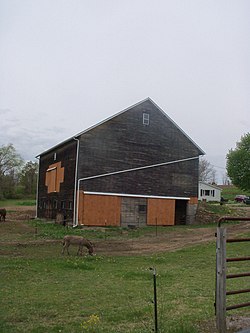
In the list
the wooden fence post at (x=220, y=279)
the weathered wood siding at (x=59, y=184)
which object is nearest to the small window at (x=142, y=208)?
the weathered wood siding at (x=59, y=184)

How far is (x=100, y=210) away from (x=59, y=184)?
218 inches

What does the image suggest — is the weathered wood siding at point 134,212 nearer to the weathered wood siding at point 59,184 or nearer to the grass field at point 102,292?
the weathered wood siding at point 59,184

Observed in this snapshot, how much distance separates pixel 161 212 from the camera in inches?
1310

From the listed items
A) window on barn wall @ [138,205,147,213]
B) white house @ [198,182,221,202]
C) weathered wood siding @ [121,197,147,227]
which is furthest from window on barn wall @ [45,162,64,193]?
white house @ [198,182,221,202]

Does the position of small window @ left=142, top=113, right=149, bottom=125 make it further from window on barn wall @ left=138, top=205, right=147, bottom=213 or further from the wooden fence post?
the wooden fence post

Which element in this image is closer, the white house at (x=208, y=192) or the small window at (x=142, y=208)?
the small window at (x=142, y=208)

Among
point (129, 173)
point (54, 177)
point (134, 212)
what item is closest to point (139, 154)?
point (129, 173)

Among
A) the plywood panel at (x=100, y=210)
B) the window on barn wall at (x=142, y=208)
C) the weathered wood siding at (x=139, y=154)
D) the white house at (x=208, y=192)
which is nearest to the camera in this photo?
the plywood panel at (x=100, y=210)

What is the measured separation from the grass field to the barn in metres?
13.0

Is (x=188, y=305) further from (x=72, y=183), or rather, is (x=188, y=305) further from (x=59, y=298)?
(x=72, y=183)

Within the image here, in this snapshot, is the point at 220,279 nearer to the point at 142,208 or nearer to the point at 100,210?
the point at 100,210

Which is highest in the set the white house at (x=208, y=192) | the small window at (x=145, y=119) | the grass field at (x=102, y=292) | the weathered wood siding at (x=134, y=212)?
the small window at (x=145, y=119)

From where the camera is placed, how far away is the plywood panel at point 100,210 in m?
29.4

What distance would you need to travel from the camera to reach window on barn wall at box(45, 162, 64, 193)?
111 feet
